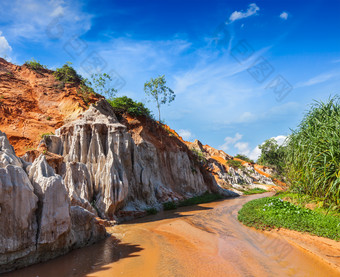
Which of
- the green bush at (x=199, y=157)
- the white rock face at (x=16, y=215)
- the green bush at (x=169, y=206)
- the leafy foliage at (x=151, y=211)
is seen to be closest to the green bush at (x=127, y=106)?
the green bush at (x=199, y=157)

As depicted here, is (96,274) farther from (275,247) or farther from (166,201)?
(166,201)

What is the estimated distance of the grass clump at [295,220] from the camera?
853 cm

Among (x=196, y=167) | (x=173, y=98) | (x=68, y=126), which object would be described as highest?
(x=173, y=98)

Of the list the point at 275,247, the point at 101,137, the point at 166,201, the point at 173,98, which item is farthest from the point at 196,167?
the point at 275,247

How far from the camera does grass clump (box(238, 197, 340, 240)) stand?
8.53 meters

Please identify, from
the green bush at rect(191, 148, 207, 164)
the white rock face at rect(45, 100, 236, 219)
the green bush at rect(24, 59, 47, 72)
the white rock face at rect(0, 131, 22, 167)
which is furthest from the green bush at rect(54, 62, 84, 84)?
the white rock face at rect(0, 131, 22, 167)

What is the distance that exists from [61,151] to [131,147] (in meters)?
4.39

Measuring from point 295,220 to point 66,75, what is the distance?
28848 millimetres

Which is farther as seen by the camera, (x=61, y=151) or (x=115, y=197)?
(x=61, y=151)

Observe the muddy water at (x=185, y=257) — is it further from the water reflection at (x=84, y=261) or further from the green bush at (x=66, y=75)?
the green bush at (x=66, y=75)

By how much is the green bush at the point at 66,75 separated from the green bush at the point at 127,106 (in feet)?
20.4

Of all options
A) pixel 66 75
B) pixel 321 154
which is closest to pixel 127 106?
pixel 66 75

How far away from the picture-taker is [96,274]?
543 centimetres

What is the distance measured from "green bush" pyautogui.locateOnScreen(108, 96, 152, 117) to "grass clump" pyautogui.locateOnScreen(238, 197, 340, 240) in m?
18.2
